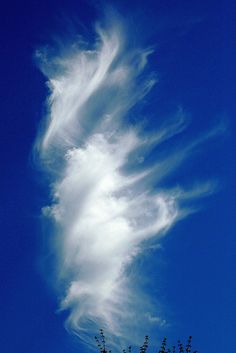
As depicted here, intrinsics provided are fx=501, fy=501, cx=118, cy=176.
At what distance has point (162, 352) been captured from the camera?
35.3 m

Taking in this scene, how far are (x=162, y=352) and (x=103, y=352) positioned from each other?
433 centimetres

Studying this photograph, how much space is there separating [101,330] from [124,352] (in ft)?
8.58

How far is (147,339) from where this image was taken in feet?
120

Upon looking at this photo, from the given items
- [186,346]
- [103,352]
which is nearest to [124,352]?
[103,352]

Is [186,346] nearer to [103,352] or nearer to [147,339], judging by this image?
[147,339]

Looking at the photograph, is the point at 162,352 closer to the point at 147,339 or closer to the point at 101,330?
the point at 147,339

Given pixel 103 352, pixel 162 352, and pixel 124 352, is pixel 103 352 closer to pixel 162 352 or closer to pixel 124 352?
pixel 124 352

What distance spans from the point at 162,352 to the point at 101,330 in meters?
4.77

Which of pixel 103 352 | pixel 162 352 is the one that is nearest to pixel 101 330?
pixel 103 352

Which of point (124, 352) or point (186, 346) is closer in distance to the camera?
point (186, 346)

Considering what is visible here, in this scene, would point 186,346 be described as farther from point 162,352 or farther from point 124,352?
point 124,352

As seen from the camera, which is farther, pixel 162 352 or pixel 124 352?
pixel 124 352

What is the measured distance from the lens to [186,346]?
34969 millimetres

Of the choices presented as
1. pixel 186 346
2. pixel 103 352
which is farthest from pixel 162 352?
pixel 103 352
